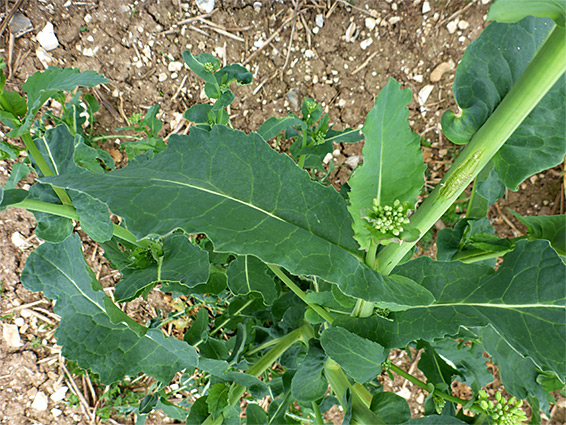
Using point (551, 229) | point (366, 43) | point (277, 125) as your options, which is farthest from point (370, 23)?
point (551, 229)

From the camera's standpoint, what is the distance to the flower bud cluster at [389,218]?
0.78 m

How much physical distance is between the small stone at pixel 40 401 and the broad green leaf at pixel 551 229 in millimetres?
2946

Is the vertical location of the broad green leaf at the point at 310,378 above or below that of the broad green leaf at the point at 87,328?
above

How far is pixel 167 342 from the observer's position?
4.02 ft

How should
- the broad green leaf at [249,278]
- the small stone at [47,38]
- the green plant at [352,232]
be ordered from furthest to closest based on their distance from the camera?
the small stone at [47,38]
the broad green leaf at [249,278]
the green plant at [352,232]

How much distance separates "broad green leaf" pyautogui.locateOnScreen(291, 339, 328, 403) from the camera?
4.26 feet

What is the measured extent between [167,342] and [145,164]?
64 centimetres

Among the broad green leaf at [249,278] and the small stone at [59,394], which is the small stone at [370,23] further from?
the small stone at [59,394]

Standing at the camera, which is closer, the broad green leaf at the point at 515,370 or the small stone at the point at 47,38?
the broad green leaf at the point at 515,370

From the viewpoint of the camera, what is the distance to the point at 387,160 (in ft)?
2.58

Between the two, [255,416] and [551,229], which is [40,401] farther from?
[551,229]

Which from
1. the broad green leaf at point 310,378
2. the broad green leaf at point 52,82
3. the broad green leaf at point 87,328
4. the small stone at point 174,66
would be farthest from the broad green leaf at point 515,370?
the small stone at point 174,66

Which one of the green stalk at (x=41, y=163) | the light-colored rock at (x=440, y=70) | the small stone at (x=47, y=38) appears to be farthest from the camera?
the light-colored rock at (x=440, y=70)

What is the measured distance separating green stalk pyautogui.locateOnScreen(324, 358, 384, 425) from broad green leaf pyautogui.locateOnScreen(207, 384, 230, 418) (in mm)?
365
